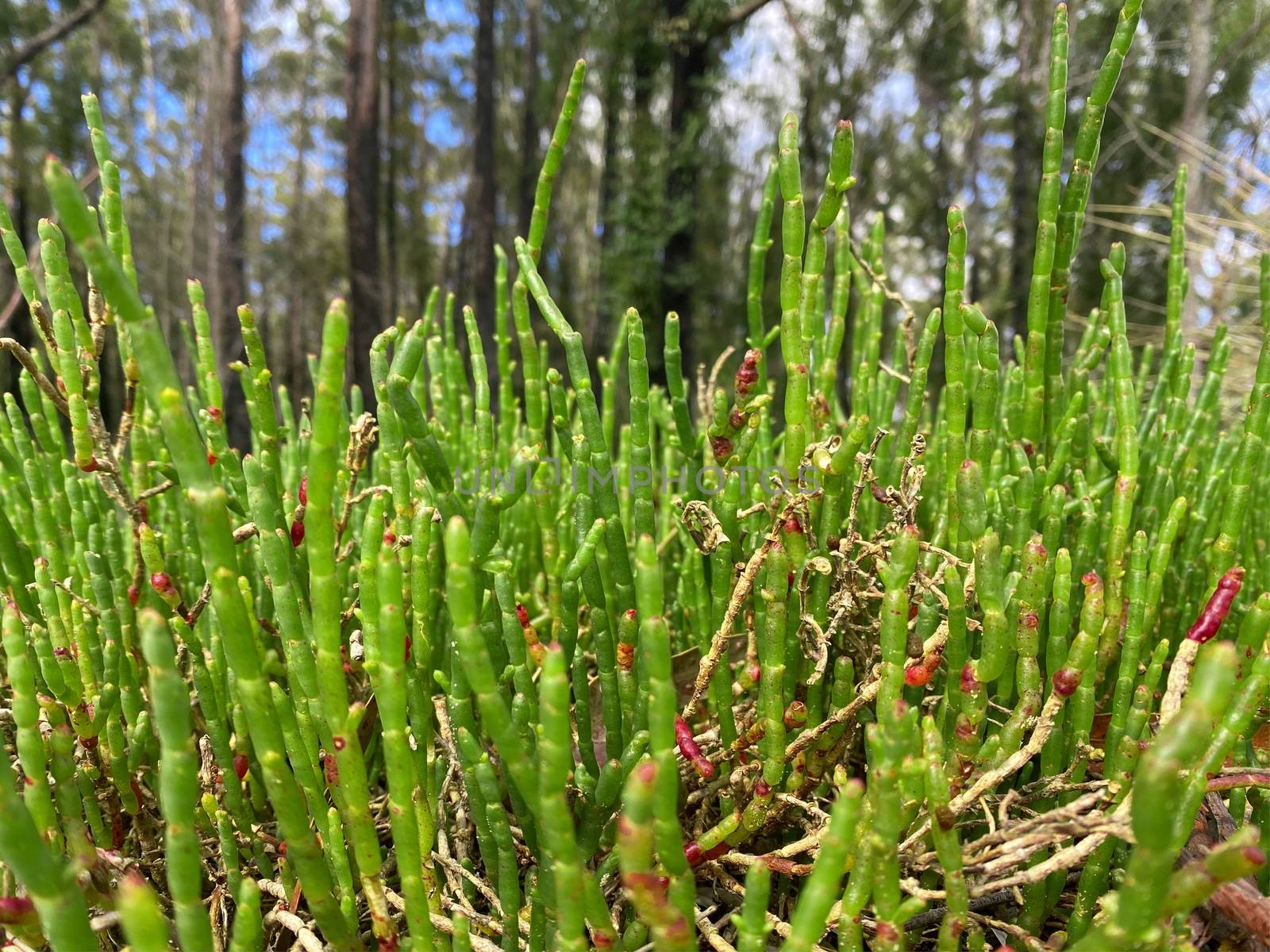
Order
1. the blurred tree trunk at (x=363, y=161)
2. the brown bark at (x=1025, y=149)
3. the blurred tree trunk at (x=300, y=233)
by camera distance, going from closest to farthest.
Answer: the blurred tree trunk at (x=363, y=161), the brown bark at (x=1025, y=149), the blurred tree trunk at (x=300, y=233)

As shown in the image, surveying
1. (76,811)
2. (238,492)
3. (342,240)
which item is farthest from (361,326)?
(342,240)

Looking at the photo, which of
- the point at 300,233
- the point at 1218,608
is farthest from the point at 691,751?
the point at 300,233

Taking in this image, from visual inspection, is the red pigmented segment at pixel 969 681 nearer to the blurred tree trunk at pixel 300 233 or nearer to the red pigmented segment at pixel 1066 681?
the red pigmented segment at pixel 1066 681

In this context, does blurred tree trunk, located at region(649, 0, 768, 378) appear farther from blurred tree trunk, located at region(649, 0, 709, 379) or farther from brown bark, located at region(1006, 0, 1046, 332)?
brown bark, located at region(1006, 0, 1046, 332)

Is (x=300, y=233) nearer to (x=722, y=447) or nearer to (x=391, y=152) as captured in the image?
(x=391, y=152)

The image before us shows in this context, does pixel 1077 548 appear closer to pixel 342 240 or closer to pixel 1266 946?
pixel 1266 946

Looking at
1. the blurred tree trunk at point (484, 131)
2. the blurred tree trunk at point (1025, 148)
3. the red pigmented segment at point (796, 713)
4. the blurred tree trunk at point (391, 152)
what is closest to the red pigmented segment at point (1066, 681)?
the red pigmented segment at point (796, 713)
